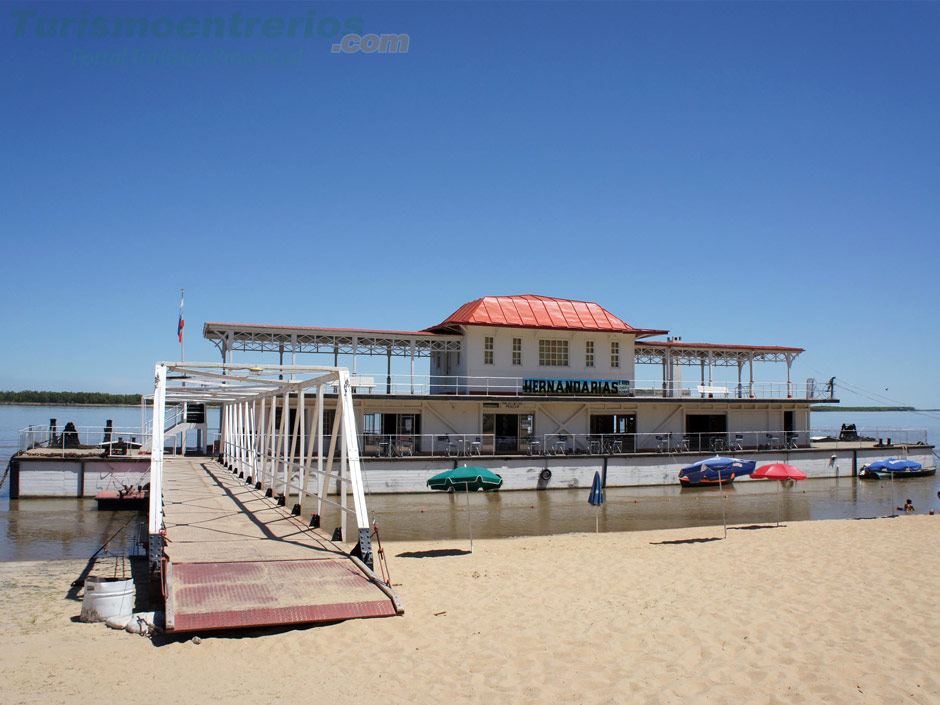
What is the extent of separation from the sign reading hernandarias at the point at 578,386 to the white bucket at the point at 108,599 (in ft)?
73.0

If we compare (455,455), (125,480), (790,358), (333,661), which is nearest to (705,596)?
(333,661)

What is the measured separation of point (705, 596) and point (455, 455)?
1781cm

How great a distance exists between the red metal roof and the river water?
7710mm

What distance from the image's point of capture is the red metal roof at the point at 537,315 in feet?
102

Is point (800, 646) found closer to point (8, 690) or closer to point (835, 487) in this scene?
point (8, 690)

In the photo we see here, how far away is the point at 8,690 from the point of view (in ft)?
22.2

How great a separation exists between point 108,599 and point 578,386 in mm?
24016

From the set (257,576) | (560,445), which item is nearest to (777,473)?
(560,445)

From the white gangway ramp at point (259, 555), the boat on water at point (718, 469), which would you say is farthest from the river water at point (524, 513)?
the white gangway ramp at point (259, 555)

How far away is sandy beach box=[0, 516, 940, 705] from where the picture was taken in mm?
6902

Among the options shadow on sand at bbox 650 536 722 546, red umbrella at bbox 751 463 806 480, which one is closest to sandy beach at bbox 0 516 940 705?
shadow on sand at bbox 650 536 722 546

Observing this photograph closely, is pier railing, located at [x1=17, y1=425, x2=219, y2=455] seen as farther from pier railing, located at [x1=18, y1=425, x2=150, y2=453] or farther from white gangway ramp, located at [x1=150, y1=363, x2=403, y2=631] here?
white gangway ramp, located at [x1=150, y1=363, x2=403, y2=631]

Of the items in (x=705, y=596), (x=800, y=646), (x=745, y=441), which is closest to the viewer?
(x=800, y=646)

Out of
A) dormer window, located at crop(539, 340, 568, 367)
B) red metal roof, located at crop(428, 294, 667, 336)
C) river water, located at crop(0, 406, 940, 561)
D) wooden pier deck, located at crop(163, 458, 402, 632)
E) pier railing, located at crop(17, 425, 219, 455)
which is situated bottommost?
river water, located at crop(0, 406, 940, 561)
